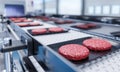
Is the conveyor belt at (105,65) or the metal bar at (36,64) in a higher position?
the conveyor belt at (105,65)

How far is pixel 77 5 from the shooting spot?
2.27m

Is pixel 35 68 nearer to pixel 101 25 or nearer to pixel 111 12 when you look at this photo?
pixel 101 25

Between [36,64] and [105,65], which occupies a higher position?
[105,65]

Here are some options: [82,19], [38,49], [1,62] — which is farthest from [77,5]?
[1,62]

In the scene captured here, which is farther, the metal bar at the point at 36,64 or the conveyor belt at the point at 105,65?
the metal bar at the point at 36,64

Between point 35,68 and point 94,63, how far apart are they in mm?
491

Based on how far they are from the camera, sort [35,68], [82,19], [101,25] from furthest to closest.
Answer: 1. [82,19]
2. [101,25]
3. [35,68]

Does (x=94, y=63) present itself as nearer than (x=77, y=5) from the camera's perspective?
Yes

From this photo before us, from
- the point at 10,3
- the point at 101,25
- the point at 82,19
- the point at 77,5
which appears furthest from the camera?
the point at 10,3

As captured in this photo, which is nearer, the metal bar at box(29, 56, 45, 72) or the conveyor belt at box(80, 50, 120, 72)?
the conveyor belt at box(80, 50, 120, 72)

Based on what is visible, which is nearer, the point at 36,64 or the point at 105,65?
the point at 105,65

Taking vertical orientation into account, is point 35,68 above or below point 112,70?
below

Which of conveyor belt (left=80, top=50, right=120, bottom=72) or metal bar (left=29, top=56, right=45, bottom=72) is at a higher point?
conveyor belt (left=80, top=50, right=120, bottom=72)

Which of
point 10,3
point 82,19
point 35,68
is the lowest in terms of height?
point 35,68
